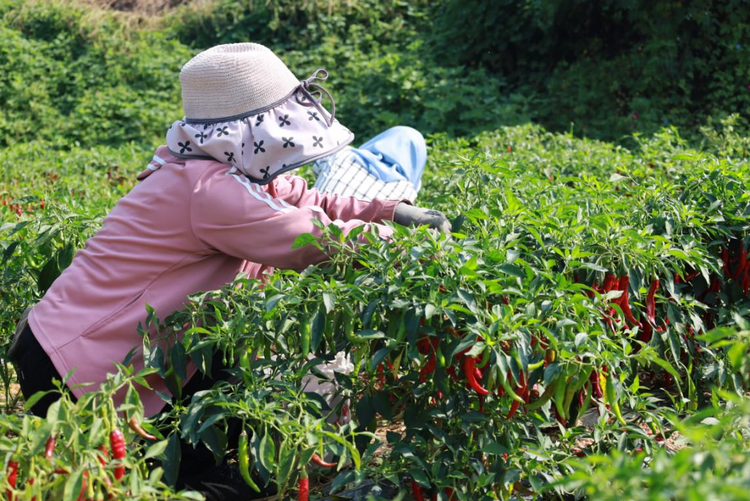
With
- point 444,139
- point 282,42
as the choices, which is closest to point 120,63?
point 282,42

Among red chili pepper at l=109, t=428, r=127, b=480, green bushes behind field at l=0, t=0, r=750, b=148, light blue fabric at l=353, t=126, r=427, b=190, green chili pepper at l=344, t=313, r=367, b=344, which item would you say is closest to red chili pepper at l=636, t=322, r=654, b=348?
green chili pepper at l=344, t=313, r=367, b=344

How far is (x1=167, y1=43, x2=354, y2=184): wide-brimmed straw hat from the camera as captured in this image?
7.73ft

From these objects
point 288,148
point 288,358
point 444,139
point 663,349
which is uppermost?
point 288,148

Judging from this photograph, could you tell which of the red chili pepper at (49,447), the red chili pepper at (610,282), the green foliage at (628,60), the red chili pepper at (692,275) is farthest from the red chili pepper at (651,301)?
the green foliage at (628,60)

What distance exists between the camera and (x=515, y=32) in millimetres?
8977

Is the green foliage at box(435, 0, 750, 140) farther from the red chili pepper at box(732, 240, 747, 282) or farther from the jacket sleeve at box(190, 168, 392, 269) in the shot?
the jacket sleeve at box(190, 168, 392, 269)

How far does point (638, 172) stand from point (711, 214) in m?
0.87

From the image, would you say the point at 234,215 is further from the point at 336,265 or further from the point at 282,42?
the point at 282,42

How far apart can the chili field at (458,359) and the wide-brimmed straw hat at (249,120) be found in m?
0.28

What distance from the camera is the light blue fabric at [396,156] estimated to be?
375 cm

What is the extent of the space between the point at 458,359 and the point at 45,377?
45.6 inches

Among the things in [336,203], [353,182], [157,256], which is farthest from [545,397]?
[353,182]

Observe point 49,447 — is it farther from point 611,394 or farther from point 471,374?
point 611,394

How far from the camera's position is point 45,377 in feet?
7.93
